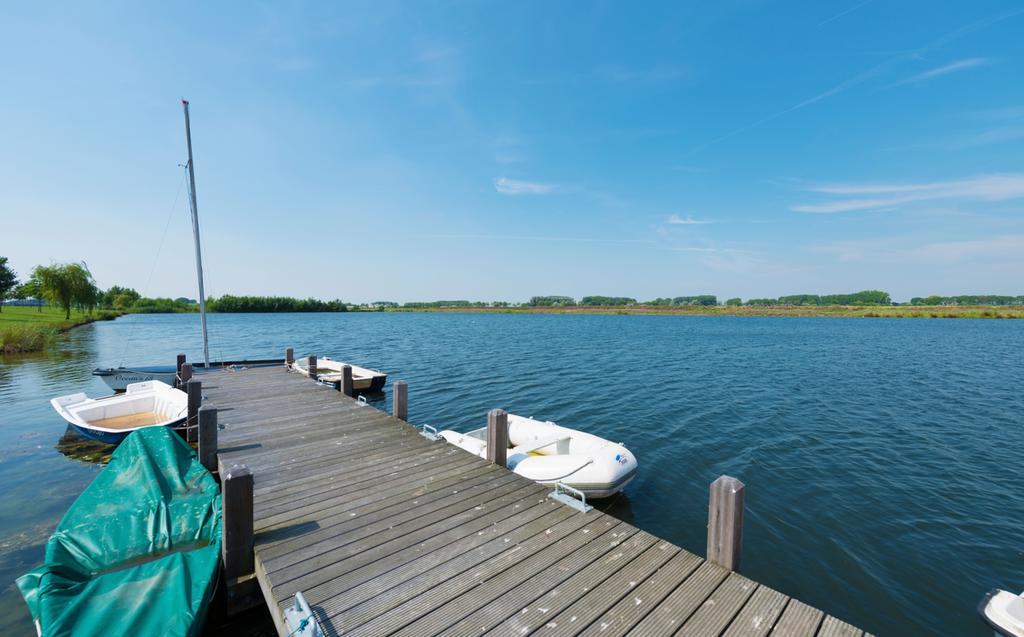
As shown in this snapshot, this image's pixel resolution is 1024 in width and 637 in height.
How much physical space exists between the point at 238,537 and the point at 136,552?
5.43 ft

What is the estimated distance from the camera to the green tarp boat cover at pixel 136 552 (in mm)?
3152

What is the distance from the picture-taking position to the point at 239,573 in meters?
3.84

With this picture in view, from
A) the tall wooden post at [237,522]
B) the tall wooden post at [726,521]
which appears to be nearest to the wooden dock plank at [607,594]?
the tall wooden post at [726,521]

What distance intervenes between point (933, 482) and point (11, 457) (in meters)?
19.7

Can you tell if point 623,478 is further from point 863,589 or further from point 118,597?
point 118,597

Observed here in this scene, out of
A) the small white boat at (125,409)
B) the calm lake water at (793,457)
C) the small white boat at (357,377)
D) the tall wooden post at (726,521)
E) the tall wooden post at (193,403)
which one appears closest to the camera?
the tall wooden post at (726,521)

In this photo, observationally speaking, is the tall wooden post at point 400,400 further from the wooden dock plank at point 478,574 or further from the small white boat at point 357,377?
the small white boat at point 357,377

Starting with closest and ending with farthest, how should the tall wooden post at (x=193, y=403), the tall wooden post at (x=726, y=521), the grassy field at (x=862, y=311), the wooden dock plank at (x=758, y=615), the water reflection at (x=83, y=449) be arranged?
the wooden dock plank at (x=758, y=615) < the tall wooden post at (x=726, y=521) < the tall wooden post at (x=193, y=403) < the water reflection at (x=83, y=449) < the grassy field at (x=862, y=311)

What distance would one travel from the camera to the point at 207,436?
21.7 feet

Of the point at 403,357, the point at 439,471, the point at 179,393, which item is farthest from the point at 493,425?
the point at 403,357

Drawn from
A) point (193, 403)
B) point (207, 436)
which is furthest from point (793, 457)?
point (193, 403)

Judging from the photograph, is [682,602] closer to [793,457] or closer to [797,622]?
[797,622]

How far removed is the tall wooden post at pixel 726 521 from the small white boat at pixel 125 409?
35.0 ft

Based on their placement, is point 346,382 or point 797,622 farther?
point 346,382
